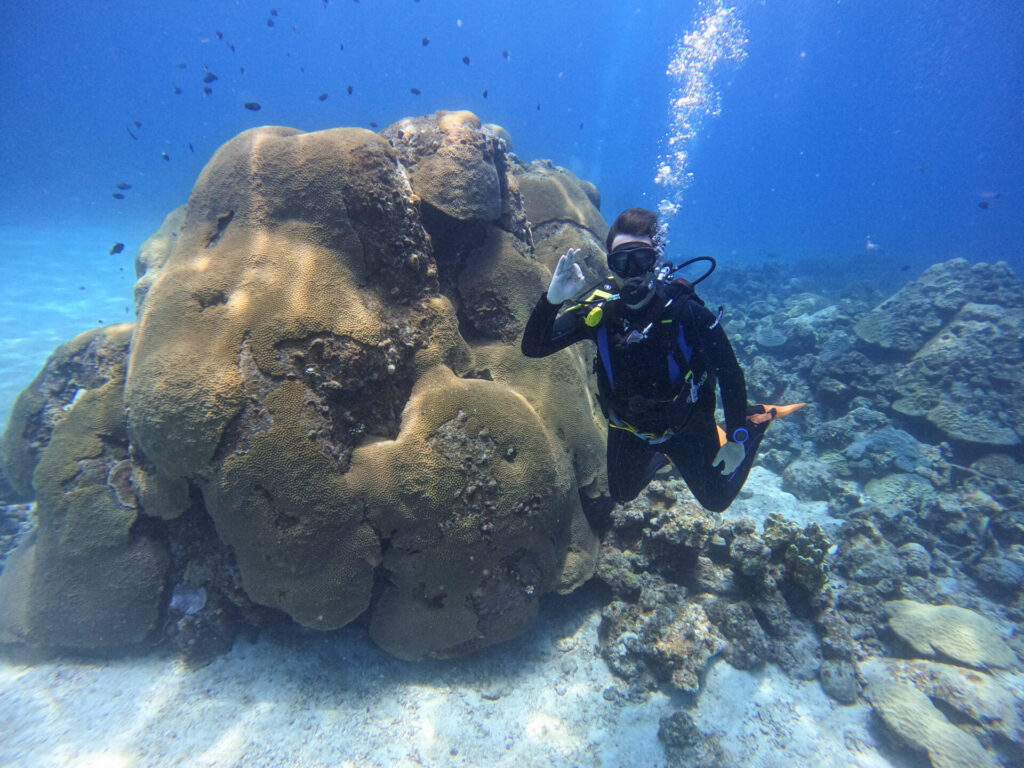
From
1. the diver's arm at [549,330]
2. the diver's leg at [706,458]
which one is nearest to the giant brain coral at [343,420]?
the diver's arm at [549,330]

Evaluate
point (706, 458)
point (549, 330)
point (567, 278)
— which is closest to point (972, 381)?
point (706, 458)

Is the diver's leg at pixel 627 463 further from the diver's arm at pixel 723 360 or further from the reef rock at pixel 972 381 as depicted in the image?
the reef rock at pixel 972 381

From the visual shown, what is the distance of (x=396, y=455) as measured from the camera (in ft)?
12.9

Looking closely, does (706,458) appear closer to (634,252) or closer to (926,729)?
(634,252)

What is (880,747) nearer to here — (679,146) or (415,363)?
(415,363)

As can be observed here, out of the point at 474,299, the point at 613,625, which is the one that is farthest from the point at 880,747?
the point at 474,299

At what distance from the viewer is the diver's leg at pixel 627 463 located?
4684 millimetres

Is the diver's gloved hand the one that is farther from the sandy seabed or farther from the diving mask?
the sandy seabed

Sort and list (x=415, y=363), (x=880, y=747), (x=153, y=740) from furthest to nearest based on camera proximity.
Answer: (x=415, y=363) < (x=880, y=747) < (x=153, y=740)

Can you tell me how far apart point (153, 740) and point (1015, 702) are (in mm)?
8365

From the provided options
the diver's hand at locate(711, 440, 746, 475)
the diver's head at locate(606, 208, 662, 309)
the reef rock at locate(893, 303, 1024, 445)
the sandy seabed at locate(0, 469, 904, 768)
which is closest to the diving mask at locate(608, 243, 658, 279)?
the diver's head at locate(606, 208, 662, 309)

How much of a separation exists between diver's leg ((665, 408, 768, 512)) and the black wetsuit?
1 cm

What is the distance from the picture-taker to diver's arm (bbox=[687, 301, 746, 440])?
12.2ft

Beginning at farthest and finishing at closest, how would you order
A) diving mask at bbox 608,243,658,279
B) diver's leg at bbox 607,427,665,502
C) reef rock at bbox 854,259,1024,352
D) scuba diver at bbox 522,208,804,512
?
reef rock at bbox 854,259,1024,352 < diver's leg at bbox 607,427,665,502 < scuba diver at bbox 522,208,804,512 < diving mask at bbox 608,243,658,279
